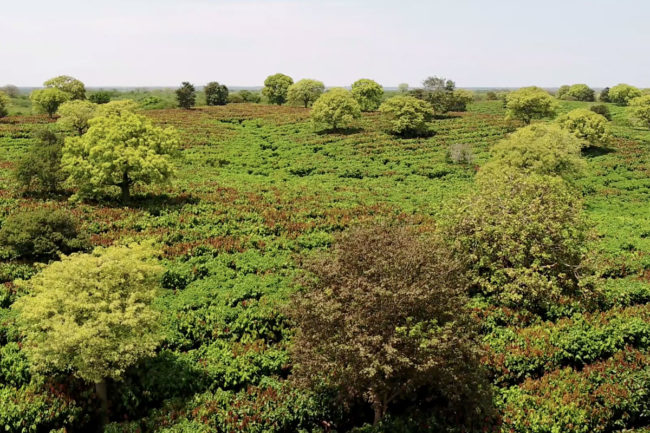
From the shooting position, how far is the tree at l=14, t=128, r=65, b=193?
85.1 ft

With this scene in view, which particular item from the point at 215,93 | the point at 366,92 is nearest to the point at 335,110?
the point at 366,92

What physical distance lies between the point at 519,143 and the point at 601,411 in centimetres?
2342

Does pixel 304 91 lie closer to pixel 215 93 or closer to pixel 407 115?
pixel 215 93

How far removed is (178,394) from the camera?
11992 mm

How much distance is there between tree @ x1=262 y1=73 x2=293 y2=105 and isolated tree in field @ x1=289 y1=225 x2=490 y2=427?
8893cm

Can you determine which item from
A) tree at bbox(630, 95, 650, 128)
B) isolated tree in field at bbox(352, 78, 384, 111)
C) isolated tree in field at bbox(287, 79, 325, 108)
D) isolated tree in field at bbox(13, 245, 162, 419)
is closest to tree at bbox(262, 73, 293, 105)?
isolated tree in field at bbox(287, 79, 325, 108)

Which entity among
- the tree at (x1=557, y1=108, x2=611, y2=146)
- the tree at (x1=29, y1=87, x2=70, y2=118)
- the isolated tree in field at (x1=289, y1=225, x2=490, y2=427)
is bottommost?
the isolated tree in field at (x1=289, y1=225, x2=490, y2=427)

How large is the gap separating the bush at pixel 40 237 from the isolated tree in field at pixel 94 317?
7.18m

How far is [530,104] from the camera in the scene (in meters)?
54.1

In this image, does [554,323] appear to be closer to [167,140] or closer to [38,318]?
[38,318]

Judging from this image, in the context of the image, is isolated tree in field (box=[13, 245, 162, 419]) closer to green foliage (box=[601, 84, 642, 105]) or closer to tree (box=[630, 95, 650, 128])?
tree (box=[630, 95, 650, 128])

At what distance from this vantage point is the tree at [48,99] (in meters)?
60.0

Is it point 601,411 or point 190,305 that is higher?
point 190,305

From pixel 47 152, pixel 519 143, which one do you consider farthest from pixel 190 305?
pixel 519 143
